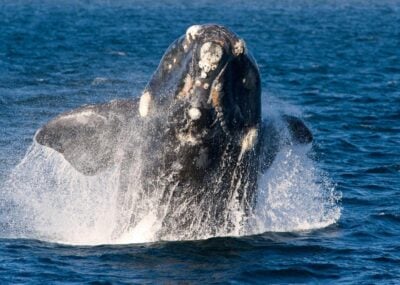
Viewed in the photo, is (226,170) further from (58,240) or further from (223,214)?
(58,240)

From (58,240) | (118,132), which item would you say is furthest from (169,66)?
(58,240)

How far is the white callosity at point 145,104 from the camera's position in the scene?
18.0m

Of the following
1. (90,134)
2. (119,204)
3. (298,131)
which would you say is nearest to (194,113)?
(90,134)

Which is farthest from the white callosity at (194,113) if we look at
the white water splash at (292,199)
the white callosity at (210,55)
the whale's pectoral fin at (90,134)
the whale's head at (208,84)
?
the white water splash at (292,199)

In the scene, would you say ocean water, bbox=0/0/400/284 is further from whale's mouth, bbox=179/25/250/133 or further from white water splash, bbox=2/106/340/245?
whale's mouth, bbox=179/25/250/133

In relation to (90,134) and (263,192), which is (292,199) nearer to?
(263,192)

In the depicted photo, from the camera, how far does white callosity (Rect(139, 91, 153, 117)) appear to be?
Answer: 59.0 ft

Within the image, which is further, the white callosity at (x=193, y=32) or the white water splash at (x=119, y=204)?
the white water splash at (x=119, y=204)

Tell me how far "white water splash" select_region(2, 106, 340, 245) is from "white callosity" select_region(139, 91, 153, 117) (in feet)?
2.94

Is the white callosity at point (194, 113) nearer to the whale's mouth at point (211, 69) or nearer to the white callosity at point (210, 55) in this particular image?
the whale's mouth at point (211, 69)

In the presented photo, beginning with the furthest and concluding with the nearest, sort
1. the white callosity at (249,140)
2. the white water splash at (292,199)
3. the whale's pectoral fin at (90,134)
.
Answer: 1. the white water splash at (292,199)
2. the whale's pectoral fin at (90,134)
3. the white callosity at (249,140)

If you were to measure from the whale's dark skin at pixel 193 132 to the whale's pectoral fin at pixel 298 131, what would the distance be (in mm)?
20

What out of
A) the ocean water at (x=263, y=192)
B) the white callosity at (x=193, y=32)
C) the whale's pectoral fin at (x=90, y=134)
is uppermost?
the white callosity at (x=193, y=32)

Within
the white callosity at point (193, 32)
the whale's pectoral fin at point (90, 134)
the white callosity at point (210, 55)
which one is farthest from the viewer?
the whale's pectoral fin at point (90, 134)
